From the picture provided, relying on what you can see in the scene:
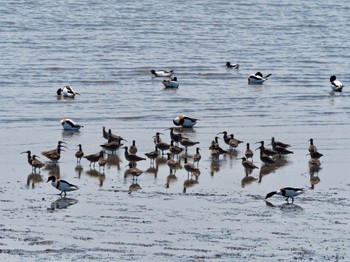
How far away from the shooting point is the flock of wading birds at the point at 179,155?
25.5 m

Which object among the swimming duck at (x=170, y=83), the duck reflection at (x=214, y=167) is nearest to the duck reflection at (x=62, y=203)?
the duck reflection at (x=214, y=167)

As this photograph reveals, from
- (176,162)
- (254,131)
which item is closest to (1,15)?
(254,131)

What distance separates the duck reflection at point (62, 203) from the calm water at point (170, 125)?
0.10 m

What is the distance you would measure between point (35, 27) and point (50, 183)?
39705mm

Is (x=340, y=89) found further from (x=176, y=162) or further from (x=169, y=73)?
(x=176, y=162)

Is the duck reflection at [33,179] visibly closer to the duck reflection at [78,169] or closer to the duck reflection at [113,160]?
the duck reflection at [78,169]

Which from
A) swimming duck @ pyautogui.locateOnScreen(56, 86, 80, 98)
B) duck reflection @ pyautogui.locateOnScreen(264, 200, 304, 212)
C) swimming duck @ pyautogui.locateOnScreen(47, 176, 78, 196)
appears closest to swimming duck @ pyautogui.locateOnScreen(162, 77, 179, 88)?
swimming duck @ pyautogui.locateOnScreen(56, 86, 80, 98)

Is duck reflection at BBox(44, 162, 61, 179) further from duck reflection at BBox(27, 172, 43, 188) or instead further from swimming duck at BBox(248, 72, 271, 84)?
swimming duck at BBox(248, 72, 271, 84)

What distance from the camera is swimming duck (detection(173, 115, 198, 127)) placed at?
106 feet

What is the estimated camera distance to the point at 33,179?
2498 cm

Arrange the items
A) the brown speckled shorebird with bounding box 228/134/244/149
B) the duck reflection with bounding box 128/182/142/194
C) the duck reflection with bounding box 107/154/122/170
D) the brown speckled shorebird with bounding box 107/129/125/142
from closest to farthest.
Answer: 1. the duck reflection with bounding box 128/182/142/194
2. the duck reflection with bounding box 107/154/122/170
3. the brown speckled shorebird with bounding box 228/134/244/149
4. the brown speckled shorebird with bounding box 107/129/125/142

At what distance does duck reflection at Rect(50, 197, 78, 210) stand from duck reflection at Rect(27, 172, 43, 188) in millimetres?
1542

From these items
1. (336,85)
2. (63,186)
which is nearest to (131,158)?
(63,186)

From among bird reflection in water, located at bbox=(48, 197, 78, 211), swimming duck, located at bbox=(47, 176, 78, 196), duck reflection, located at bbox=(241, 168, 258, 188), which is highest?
duck reflection, located at bbox=(241, 168, 258, 188)
